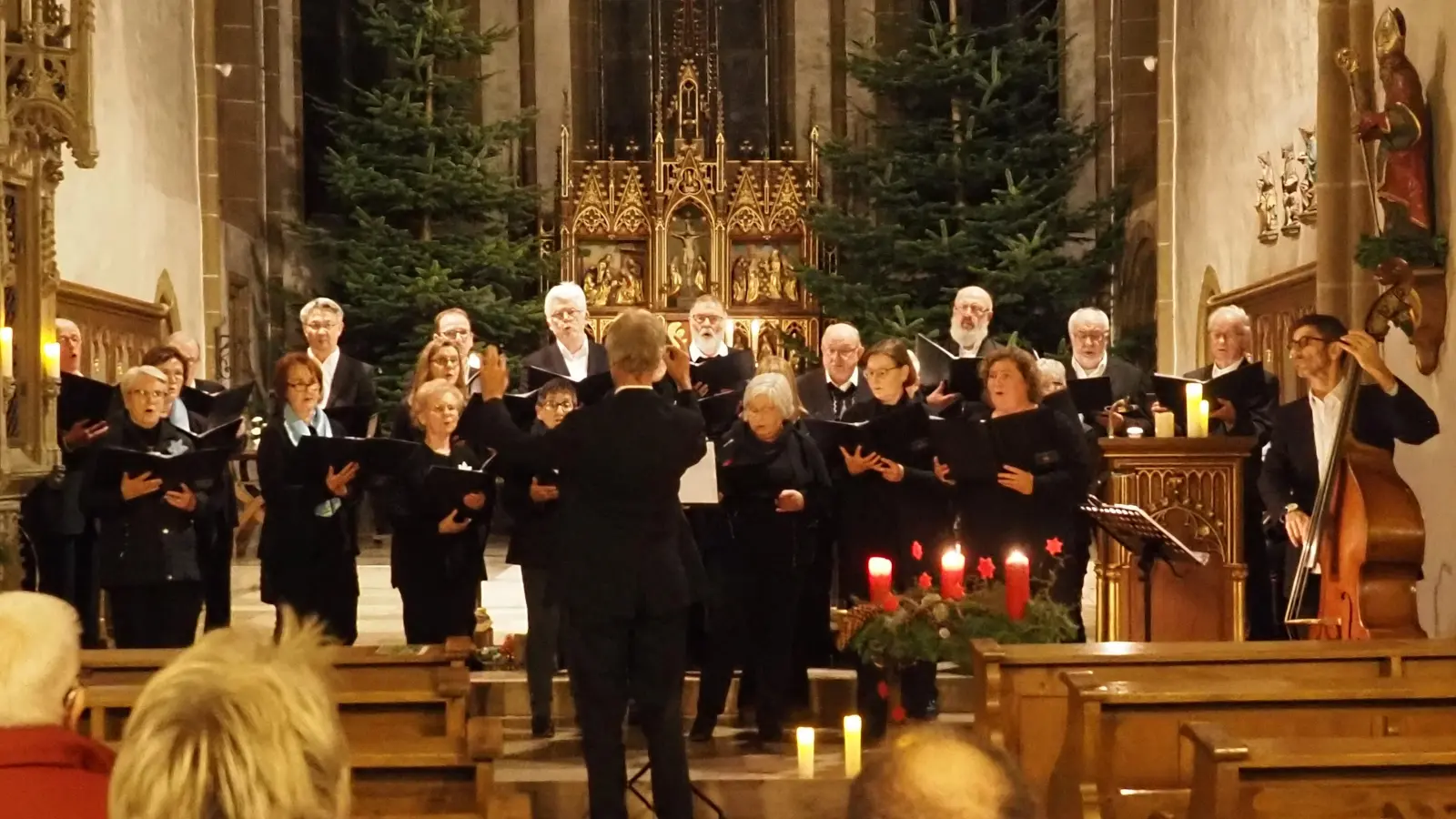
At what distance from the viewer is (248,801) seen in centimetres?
154

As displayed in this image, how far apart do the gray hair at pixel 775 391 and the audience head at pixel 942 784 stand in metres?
3.82

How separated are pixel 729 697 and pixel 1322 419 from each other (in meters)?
2.30

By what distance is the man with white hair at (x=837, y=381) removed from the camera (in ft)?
20.5

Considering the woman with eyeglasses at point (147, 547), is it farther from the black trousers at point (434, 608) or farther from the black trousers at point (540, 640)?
the black trousers at point (540, 640)

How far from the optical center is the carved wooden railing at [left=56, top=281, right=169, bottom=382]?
8.23 meters

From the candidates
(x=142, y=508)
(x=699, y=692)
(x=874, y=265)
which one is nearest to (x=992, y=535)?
(x=699, y=692)

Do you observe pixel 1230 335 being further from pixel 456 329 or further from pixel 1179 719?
pixel 1179 719

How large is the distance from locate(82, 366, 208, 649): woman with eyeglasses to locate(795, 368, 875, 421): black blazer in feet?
7.27

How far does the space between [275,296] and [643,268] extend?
101 inches

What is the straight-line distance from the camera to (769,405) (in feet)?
17.4

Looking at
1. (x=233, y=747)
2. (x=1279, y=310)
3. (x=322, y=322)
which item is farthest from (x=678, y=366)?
(x=1279, y=310)

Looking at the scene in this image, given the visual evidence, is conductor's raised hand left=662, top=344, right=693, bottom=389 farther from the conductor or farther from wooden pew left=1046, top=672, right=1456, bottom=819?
wooden pew left=1046, top=672, right=1456, bottom=819

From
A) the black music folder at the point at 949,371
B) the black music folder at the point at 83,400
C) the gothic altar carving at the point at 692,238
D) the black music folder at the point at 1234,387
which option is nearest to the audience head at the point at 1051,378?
the black music folder at the point at 949,371

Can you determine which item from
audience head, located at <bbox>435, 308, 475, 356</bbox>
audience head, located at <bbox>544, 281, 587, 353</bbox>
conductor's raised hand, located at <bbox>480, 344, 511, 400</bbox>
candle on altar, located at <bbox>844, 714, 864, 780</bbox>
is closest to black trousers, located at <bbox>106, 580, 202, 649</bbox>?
audience head, located at <bbox>435, 308, 475, 356</bbox>
